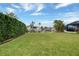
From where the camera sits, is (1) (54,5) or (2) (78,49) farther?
(1) (54,5)

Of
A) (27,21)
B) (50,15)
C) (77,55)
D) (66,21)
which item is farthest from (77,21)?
A: (77,55)

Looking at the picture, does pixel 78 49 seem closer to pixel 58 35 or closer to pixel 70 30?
pixel 70 30

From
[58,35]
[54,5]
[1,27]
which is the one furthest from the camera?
[58,35]

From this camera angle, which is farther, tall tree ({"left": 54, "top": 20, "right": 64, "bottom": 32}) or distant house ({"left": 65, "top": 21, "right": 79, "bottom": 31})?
distant house ({"left": 65, "top": 21, "right": 79, "bottom": 31})

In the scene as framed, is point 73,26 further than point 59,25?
Yes

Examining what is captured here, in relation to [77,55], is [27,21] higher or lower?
higher

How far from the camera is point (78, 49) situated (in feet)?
32.4

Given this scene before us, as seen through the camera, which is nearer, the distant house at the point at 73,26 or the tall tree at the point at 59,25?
the tall tree at the point at 59,25

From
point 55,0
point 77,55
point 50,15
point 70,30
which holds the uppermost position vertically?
point 55,0

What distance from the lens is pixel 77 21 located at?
12.5m

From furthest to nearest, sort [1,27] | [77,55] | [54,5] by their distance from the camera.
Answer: [54,5], [1,27], [77,55]

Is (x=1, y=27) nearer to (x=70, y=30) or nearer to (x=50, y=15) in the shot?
A: (x=50, y=15)

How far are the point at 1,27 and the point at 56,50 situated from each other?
3.27 meters

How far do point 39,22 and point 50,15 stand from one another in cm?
75
